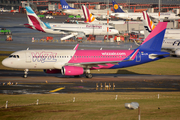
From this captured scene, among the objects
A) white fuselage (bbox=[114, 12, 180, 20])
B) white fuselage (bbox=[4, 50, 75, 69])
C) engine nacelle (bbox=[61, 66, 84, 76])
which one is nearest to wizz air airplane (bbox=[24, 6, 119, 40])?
white fuselage (bbox=[4, 50, 75, 69])

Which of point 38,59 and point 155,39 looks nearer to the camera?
point 38,59

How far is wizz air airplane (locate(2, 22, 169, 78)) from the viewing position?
43.9 metres

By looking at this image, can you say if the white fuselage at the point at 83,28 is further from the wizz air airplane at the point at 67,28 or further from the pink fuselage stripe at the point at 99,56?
Answer: the pink fuselage stripe at the point at 99,56

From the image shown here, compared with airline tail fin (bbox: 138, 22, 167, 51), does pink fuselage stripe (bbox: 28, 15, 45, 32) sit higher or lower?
higher

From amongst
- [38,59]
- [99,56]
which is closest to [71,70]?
[38,59]

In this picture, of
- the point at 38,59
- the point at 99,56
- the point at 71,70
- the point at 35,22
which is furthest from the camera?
the point at 35,22

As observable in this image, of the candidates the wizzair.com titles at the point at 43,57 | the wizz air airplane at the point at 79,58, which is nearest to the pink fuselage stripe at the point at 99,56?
the wizz air airplane at the point at 79,58

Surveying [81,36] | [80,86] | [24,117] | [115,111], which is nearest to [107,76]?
[80,86]

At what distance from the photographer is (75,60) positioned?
45.2 metres

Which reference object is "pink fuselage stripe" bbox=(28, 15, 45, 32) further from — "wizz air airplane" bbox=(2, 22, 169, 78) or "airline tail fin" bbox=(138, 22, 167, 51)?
"airline tail fin" bbox=(138, 22, 167, 51)

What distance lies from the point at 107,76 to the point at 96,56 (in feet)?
13.5

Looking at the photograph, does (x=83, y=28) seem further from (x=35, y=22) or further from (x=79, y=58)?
(x=79, y=58)

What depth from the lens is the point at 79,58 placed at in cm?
4541

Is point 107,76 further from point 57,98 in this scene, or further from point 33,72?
point 57,98
